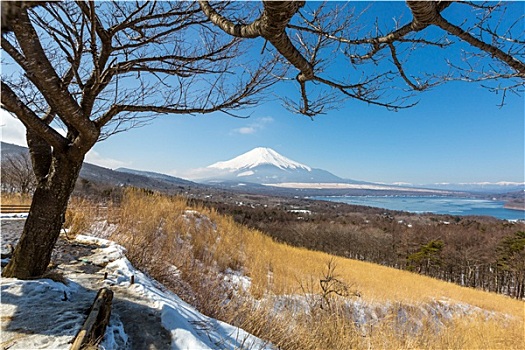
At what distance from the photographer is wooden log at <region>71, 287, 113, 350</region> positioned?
1332mm

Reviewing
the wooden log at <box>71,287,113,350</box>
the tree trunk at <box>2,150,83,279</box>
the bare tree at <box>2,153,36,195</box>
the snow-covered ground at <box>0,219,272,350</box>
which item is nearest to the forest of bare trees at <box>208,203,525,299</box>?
the bare tree at <box>2,153,36,195</box>

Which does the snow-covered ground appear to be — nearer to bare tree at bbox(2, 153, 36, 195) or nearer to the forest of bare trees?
bare tree at bbox(2, 153, 36, 195)

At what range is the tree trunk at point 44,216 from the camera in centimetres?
189

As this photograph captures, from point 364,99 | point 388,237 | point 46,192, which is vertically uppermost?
point 364,99

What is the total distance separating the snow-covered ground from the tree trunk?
0.38 ft

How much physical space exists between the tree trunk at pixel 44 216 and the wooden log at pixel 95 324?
2.01 ft

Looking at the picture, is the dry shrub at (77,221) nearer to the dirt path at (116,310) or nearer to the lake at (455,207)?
the dirt path at (116,310)

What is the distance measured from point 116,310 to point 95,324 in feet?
1.16

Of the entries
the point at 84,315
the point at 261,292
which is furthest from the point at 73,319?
the point at 261,292

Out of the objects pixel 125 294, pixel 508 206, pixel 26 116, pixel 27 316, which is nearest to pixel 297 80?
pixel 26 116

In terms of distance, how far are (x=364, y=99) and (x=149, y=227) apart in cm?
414

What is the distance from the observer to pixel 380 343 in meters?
2.70

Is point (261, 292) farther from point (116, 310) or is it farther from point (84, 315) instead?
point (84, 315)

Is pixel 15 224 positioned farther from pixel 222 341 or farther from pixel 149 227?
pixel 222 341
